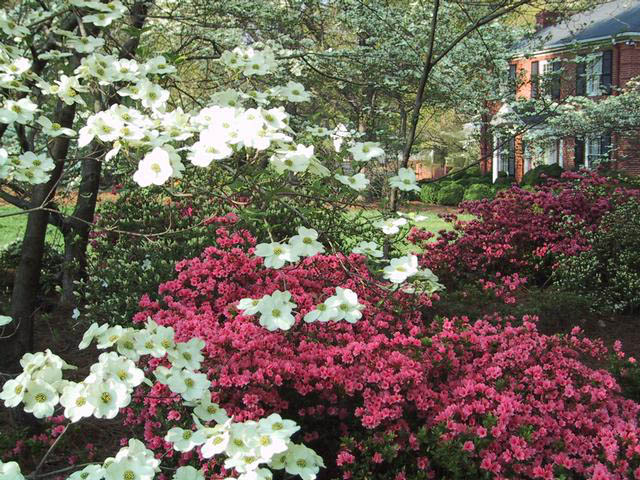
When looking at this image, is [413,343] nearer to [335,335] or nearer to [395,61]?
[335,335]

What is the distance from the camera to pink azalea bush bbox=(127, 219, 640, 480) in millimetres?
2178

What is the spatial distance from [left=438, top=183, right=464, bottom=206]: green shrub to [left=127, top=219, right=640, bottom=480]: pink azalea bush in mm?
14148

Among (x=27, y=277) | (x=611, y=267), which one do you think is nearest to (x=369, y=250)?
(x=27, y=277)

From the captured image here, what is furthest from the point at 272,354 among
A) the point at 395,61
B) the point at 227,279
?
the point at 395,61

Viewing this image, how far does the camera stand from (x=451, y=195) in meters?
16.9

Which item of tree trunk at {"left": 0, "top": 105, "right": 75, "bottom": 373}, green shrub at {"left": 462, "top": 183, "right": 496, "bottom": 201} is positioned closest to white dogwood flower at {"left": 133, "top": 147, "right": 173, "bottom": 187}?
tree trunk at {"left": 0, "top": 105, "right": 75, "bottom": 373}

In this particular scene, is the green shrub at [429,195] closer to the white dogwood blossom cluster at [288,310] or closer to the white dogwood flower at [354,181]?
the white dogwood flower at [354,181]

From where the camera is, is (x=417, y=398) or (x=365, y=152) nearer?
(x=365, y=152)

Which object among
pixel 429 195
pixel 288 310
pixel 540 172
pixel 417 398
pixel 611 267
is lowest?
pixel 429 195

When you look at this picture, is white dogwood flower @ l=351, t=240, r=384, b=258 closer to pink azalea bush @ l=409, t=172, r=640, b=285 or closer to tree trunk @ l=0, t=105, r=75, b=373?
tree trunk @ l=0, t=105, r=75, b=373

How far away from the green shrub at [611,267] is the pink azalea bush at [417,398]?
7.30 feet

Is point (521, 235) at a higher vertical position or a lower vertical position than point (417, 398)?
lower

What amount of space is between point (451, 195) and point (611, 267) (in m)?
11.8

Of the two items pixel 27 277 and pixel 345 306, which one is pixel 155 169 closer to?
pixel 345 306
